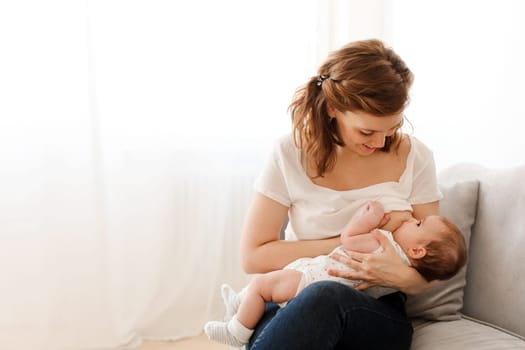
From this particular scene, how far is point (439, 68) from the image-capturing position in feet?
8.58

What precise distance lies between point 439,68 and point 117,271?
1.63 metres

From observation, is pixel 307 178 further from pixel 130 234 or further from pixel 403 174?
pixel 130 234

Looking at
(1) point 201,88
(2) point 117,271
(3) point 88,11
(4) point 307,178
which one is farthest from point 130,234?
(4) point 307,178

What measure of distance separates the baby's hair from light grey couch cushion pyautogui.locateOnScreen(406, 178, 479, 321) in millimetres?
131

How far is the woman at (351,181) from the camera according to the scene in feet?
5.40

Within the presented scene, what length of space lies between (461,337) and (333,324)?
423 mm

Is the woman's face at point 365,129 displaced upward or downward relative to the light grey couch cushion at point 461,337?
upward

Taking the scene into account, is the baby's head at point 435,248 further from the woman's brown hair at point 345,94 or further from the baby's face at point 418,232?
the woman's brown hair at point 345,94

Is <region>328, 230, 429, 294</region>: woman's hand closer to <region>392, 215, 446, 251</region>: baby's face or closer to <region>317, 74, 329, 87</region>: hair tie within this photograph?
<region>392, 215, 446, 251</region>: baby's face

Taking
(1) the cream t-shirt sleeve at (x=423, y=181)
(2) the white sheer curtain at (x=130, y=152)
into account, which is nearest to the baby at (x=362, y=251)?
(1) the cream t-shirt sleeve at (x=423, y=181)

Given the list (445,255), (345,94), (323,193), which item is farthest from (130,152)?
(445,255)

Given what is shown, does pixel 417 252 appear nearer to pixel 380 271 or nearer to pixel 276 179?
pixel 380 271

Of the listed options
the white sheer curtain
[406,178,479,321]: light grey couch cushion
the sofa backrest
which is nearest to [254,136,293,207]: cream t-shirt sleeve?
[406,178,479,321]: light grey couch cushion

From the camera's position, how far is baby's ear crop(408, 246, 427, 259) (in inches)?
64.8
